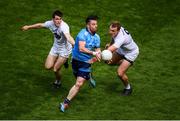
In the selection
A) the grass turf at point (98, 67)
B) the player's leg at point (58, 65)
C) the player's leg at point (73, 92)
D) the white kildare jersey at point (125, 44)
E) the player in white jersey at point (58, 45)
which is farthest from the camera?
the player's leg at point (58, 65)

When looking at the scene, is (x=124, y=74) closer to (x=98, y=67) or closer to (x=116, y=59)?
(x=116, y=59)

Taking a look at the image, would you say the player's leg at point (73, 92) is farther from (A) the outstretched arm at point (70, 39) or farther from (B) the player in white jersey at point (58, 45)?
(B) the player in white jersey at point (58, 45)

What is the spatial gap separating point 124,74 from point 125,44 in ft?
2.76

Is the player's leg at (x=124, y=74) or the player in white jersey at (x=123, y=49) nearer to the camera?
the player in white jersey at (x=123, y=49)

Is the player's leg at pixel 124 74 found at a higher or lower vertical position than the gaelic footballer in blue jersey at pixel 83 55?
lower

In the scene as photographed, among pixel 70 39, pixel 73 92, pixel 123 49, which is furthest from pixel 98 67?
pixel 73 92

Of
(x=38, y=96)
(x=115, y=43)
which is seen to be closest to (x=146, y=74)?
(x=115, y=43)

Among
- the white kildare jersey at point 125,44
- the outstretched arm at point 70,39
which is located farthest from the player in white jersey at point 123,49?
the outstretched arm at point 70,39

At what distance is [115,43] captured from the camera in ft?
47.2

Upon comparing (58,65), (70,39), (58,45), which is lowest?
(58,65)

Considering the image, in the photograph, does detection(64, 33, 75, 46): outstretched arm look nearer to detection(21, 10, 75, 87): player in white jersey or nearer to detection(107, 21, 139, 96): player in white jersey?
detection(21, 10, 75, 87): player in white jersey

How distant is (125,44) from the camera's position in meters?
14.9

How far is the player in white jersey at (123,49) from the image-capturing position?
14469 millimetres

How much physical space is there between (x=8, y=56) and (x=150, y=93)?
485 cm
